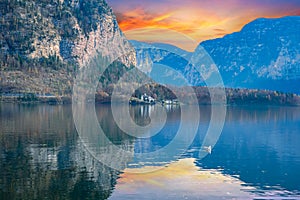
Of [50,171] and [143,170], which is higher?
[50,171]

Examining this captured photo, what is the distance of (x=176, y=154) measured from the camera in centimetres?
11756

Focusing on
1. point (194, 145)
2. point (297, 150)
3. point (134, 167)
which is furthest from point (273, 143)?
point (134, 167)

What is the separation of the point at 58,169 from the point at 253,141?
81776mm

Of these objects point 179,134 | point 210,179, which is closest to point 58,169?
point 210,179

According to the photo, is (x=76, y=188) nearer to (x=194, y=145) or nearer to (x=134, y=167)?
(x=134, y=167)

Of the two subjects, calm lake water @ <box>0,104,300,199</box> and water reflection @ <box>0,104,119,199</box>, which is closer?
water reflection @ <box>0,104,119,199</box>

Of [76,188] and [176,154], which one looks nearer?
[76,188]

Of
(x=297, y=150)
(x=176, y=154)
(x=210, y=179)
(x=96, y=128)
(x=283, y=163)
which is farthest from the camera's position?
(x=96, y=128)

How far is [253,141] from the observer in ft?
498

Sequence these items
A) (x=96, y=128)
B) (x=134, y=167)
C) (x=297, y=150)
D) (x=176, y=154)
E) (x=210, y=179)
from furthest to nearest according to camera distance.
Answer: (x=96, y=128), (x=297, y=150), (x=176, y=154), (x=134, y=167), (x=210, y=179)

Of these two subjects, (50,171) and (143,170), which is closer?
(50,171)

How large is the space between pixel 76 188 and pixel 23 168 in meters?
20.0

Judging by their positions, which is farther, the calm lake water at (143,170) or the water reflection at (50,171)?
the calm lake water at (143,170)

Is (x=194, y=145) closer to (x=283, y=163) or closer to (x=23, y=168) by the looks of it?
(x=283, y=163)
